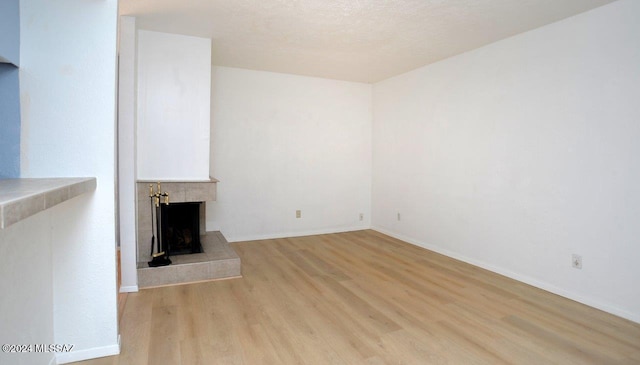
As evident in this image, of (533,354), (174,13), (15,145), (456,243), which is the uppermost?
(174,13)

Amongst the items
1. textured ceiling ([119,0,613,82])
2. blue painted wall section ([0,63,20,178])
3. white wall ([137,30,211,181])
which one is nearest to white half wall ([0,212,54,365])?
blue painted wall section ([0,63,20,178])

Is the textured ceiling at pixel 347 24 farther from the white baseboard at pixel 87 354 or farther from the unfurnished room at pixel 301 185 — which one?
the white baseboard at pixel 87 354

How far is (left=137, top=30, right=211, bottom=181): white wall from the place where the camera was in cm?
353

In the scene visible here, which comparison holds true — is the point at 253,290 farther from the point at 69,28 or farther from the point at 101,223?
the point at 69,28

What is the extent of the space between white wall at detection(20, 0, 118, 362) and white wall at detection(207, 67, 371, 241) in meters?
2.78

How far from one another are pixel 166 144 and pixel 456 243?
11.8 feet

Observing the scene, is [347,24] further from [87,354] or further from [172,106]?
[87,354]

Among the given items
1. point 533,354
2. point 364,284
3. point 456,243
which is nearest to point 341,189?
point 456,243

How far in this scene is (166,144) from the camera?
3.61 m

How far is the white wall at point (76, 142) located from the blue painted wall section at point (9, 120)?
0.03 meters

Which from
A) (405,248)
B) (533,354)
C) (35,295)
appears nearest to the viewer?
(35,295)

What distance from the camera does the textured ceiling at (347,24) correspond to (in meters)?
2.80

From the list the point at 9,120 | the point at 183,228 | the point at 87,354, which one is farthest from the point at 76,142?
the point at 183,228

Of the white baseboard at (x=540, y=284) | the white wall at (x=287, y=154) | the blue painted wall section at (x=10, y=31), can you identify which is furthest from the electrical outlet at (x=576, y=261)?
the blue painted wall section at (x=10, y=31)
